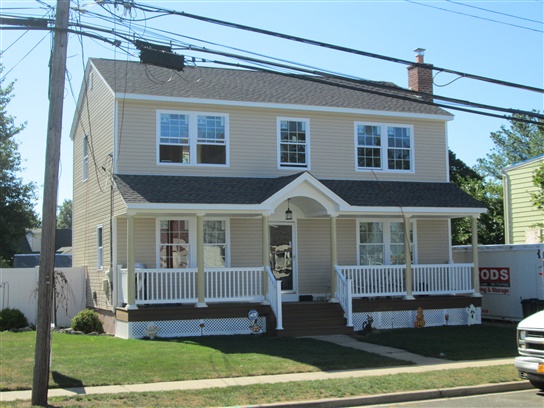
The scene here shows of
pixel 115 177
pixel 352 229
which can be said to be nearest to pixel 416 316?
pixel 352 229

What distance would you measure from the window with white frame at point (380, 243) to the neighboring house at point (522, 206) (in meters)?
5.43

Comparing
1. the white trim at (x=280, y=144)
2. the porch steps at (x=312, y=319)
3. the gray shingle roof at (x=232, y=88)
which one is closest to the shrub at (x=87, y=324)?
the porch steps at (x=312, y=319)

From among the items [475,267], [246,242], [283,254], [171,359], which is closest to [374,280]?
[283,254]

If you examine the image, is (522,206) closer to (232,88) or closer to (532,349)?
(232,88)

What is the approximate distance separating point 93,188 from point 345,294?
9247mm

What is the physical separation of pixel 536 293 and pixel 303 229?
24.2ft

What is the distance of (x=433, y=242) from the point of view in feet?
76.4

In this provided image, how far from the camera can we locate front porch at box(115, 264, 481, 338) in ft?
59.7

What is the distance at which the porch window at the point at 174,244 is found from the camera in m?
20.0

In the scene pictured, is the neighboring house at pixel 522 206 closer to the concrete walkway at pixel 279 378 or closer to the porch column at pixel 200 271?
the concrete walkway at pixel 279 378

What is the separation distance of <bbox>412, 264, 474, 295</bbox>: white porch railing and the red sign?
4.11 ft

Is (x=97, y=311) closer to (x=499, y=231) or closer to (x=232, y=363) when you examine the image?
(x=232, y=363)

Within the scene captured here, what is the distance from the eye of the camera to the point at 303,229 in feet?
71.5

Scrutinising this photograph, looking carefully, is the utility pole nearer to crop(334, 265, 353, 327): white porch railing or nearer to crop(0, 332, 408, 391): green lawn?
crop(0, 332, 408, 391): green lawn
